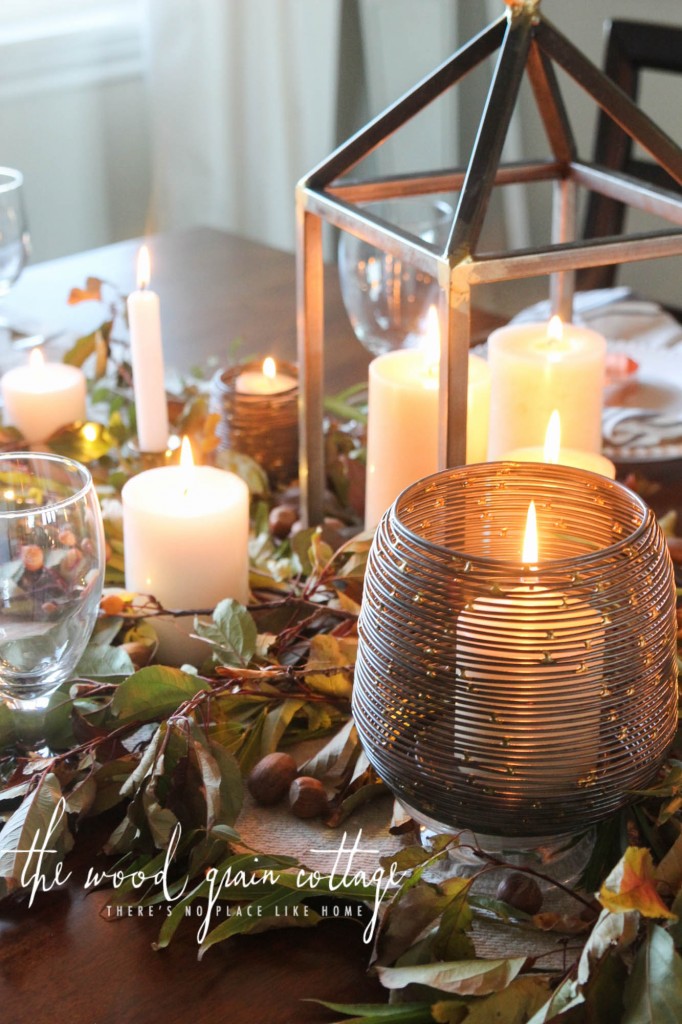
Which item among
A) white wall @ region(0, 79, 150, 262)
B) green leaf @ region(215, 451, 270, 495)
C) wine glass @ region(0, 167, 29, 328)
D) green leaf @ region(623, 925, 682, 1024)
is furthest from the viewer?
white wall @ region(0, 79, 150, 262)

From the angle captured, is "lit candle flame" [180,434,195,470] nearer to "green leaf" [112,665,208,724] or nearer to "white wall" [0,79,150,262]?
"green leaf" [112,665,208,724]

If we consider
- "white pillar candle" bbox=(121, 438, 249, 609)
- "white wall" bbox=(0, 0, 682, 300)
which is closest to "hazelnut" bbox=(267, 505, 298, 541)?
"white pillar candle" bbox=(121, 438, 249, 609)

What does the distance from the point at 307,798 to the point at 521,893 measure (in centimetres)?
12

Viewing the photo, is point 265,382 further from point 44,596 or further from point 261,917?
point 261,917

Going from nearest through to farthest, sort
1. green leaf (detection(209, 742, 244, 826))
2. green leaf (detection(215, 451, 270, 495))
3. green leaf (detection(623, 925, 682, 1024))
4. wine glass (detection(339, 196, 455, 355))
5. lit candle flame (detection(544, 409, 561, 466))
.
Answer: green leaf (detection(623, 925, 682, 1024))
green leaf (detection(209, 742, 244, 826))
lit candle flame (detection(544, 409, 561, 466))
green leaf (detection(215, 451, 270, 495))
wine glass (detection(339, 196, 455, 355))

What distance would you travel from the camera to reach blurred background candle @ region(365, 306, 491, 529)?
29.9 inches

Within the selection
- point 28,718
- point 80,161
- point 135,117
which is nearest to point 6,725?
point 28,718

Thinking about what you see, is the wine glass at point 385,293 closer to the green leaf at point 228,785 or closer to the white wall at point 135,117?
the green leaf at point 228,785

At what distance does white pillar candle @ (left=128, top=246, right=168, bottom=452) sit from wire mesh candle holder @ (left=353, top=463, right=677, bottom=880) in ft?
1.21

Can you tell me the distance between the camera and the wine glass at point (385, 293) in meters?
1.02

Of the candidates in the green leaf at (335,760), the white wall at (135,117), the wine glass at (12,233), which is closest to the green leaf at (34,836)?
the green leaf at (335,760)

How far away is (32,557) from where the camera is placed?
22.8 inches

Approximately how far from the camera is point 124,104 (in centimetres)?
280

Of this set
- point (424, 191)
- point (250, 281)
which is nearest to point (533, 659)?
point (424, 191)
